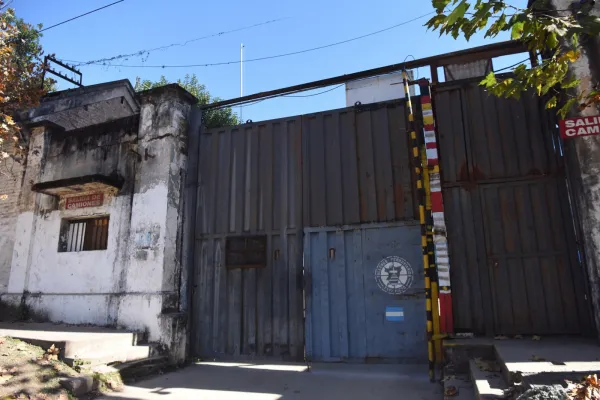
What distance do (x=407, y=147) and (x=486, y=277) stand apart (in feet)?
7.50

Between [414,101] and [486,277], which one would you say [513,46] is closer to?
[414,101]

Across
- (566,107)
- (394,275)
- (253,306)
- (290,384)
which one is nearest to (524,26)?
(566,107)

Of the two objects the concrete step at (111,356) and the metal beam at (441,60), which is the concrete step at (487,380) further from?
the concrete step at (111,356)

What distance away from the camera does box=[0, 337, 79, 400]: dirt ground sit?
4.24m

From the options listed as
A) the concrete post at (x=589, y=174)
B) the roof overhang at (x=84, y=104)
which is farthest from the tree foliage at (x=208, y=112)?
the concrete post at (x=589, y=174)

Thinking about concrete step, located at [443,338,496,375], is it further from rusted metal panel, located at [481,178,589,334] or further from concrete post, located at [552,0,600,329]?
concrete post, located at [552,0,600,329]

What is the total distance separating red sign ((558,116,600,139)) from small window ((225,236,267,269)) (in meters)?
4.64

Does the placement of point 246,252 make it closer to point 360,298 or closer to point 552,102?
point 360,298

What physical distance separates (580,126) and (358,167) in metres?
3.05

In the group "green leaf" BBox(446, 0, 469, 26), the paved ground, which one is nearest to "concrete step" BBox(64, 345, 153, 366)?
the paved ground

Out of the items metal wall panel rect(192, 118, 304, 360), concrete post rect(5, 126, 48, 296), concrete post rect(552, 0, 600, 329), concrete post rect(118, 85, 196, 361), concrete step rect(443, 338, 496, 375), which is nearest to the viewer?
concrete post rect(552, 0, 600, 329)

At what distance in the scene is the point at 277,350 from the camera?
6336 millimetres

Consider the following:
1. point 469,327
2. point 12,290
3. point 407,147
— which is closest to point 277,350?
point 469,327

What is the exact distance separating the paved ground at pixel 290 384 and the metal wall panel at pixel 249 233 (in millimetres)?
520
